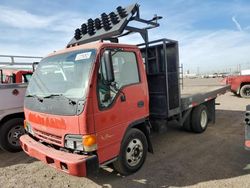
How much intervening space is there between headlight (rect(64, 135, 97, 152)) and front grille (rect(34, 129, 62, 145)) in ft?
0.72

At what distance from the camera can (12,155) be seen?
542cm

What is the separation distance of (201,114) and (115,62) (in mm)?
3624

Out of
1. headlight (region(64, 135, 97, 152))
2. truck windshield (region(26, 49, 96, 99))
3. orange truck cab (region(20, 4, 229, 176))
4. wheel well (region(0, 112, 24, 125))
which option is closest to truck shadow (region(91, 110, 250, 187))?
orange truck cab (region(20, 4, 229, 176))

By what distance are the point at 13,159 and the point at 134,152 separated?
2980 millimetres

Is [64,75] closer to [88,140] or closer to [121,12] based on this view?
[88,140]

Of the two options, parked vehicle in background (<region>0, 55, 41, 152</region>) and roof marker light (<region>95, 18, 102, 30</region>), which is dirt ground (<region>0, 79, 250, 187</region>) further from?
roof marker light (<region>95, 18, 102, 30</region>)

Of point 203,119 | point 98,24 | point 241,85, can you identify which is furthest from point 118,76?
point 241,85

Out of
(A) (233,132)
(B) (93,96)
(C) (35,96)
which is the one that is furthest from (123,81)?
(A) (233,132)

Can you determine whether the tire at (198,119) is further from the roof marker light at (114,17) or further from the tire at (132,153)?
the roof marker light at (114,17)

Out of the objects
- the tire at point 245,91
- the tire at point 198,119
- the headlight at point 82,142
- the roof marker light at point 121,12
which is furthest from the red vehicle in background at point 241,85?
the headlight at point 82,142

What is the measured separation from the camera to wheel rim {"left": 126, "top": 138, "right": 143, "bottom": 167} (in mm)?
3939

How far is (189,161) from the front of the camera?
4.47 m

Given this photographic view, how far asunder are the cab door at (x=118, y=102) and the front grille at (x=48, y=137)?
2.12 feet

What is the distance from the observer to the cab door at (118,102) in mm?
3330
